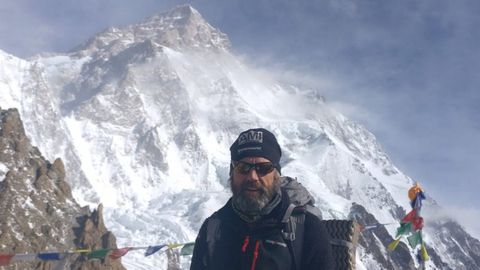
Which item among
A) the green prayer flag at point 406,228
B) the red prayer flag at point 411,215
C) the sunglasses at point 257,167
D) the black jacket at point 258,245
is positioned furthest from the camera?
the green prayer flag at point 406,228

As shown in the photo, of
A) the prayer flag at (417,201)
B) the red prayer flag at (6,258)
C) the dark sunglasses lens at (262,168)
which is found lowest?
the dark sunglasses lens at (262,168)

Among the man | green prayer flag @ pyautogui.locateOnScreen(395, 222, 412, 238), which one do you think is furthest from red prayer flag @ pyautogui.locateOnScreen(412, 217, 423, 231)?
the man

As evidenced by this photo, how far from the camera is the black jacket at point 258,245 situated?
13.7 ft

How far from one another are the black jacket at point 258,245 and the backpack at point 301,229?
0.8 inches

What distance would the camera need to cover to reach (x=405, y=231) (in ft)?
61.7

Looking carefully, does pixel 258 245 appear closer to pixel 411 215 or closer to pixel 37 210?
pixel 411 215

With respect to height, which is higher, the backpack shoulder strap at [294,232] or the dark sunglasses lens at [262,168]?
the dark sunglasses lens at [262,168]

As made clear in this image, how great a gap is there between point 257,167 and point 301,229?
0.58 m

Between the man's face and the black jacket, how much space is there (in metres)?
0.12

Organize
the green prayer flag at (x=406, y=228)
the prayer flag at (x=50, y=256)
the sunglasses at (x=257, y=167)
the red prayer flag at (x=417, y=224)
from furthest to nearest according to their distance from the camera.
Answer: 1. the green prayer flag at (x=406, y=228)
2. the red prayer flag at (x=417, y=224)
3. the prayer flag at (x=50, y=256)
4. the sunglasses at (x=257, y=167)

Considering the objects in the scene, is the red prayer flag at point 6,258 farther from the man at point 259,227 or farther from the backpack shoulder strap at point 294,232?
the backpack shoulder strap at point 294,232

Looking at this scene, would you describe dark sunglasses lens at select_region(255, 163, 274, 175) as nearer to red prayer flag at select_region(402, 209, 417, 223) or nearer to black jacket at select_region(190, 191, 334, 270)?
black jacket at select_region(190, 191, 334, 270)

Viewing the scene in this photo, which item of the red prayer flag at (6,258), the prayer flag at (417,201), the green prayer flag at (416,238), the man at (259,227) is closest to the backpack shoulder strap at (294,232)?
the man at (259,227)

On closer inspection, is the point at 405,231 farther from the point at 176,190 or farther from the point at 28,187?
the point at 176,190
